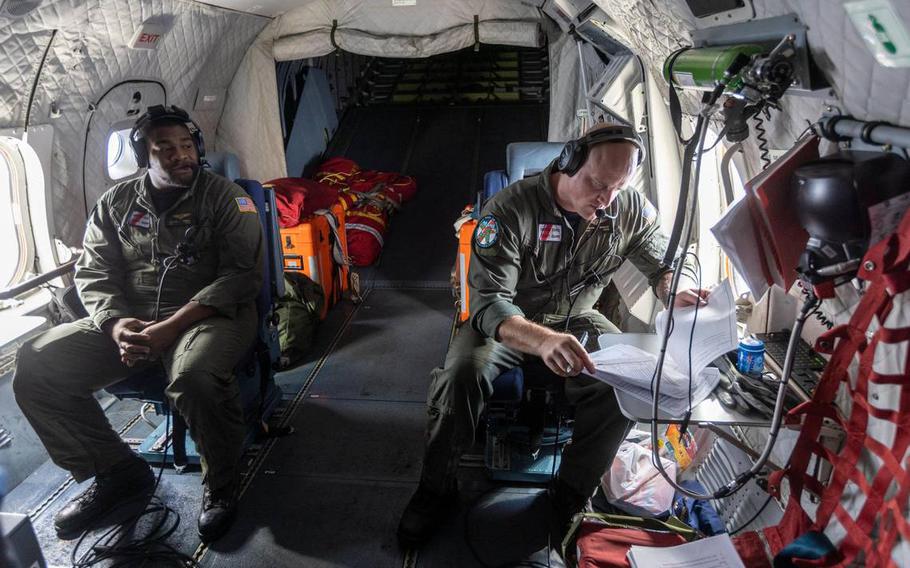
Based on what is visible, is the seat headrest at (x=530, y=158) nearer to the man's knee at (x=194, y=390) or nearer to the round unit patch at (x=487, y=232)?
the round unit patch at (x=487, y=232)

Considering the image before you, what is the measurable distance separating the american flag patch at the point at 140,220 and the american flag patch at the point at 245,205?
1.30 ft

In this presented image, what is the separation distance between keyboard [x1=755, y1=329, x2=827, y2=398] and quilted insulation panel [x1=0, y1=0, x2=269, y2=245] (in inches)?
121

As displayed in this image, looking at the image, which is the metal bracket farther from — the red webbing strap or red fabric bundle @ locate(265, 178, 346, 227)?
red fabric bundle @ locate(265, 178, 346, 227)

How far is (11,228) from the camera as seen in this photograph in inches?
113

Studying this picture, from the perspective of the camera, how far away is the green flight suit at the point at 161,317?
2301mm

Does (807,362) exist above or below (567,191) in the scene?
below

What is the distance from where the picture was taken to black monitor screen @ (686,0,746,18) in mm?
1441

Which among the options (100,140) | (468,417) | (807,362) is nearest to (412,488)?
(468,417)

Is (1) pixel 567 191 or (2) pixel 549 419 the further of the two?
(2) pixel 549 419

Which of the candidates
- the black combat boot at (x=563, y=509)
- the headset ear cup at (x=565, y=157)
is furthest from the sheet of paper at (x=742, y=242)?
the black combat boot at (x=563, y=509)

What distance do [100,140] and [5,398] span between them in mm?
1465

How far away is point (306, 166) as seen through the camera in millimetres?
6289

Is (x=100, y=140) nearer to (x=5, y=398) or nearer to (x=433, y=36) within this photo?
(x=5, y=398)

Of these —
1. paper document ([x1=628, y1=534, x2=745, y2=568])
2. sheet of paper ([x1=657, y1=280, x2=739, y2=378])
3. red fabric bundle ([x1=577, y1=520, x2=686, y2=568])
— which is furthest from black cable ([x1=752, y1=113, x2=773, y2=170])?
red fabric bundle ([x1=577, y1=520, x2=686, y2=568])
